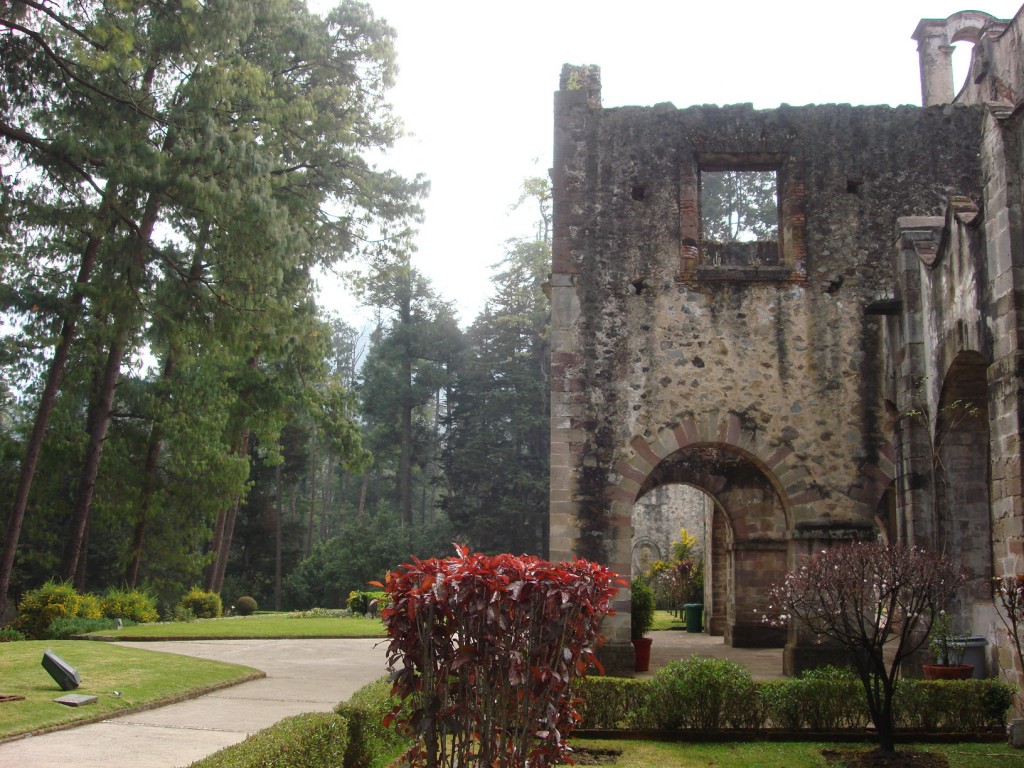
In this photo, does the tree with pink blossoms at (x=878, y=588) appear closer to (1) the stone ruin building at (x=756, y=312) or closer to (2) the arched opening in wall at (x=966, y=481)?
(2) the arched opening in wall at (x=966, y=481)

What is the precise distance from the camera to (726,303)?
1278 centimetres

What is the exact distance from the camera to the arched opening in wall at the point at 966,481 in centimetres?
1035

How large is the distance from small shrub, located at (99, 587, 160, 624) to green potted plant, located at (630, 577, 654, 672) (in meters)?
10.4

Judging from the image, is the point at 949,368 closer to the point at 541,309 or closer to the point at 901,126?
the point at 901,126

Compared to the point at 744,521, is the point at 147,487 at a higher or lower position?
higher

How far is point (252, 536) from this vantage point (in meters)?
35.8

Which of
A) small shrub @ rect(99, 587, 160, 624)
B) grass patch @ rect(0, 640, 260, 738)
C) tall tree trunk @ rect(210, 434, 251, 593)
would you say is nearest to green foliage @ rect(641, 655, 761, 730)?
grass patch @ rect(0, 640, 260, 738)

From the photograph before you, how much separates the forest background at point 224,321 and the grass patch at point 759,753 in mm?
7068

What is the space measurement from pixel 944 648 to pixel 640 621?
13.1 feet

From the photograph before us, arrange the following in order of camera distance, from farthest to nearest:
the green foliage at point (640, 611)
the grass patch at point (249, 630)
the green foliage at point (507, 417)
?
the green foliage at point (507, 417)
the grass patch at point (249, 630)
the green foliage at point (640, 611)

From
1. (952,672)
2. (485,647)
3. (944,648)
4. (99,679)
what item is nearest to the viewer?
(485,647)

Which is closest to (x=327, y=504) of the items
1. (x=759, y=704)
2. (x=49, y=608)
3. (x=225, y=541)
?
(x=225, y=541)

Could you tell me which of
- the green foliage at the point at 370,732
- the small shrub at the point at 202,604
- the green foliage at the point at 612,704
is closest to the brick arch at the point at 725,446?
the green foliage at the point at 612,704

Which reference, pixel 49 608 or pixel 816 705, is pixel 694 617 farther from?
pixel 49 608
